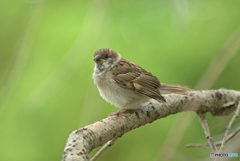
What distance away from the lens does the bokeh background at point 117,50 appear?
2.23 m

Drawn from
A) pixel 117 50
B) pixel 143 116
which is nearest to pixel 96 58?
pixel 117 50

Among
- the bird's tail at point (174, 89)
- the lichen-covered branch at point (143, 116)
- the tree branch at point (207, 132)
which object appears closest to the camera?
the lichen-covered branch at point (143, 116)

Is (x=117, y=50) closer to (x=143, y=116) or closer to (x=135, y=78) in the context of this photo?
(x=135, y=78)

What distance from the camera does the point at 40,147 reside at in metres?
2.57

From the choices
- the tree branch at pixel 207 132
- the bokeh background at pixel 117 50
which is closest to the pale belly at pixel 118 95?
the bokeh background at pixel 117 50

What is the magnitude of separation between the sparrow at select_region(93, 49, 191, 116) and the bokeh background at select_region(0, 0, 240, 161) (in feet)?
0.36

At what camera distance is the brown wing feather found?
258cm

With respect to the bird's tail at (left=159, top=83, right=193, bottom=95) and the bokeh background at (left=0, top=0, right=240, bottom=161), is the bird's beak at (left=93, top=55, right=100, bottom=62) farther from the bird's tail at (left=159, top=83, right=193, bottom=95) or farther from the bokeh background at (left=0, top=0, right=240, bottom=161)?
the bird's tail at (left=159, top=83, right=193, bottom=95)

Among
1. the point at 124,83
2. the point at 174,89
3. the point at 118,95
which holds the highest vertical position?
the point at 174,89

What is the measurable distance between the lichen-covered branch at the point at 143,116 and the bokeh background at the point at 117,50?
113 mm

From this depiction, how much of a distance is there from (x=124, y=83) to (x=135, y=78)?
14cm

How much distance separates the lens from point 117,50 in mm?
2834

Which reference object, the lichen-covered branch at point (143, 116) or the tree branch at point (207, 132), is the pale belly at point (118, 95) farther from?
the tree branch at point (207, 132)

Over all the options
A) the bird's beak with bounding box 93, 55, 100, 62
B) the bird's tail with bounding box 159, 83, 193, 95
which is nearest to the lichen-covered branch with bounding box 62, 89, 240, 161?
the bird's tail with bounding box 159, 83, 193, 95
